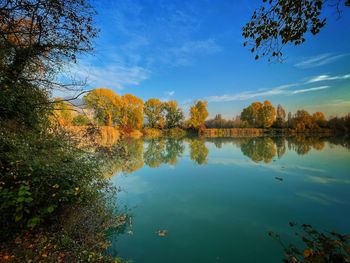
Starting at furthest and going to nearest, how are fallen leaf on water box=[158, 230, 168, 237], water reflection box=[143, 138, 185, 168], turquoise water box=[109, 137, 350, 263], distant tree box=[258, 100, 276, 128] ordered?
distant tree box=[258, 100, 276, 128]
water reflection box=[143, 138, 185, 168]
fallen leaf on water box=[158, 230, 168, 237]
turquoise water box=[109, 137, 350, 263]

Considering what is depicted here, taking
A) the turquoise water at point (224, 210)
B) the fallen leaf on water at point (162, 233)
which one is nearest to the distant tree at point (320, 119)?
the turquoise water at point (224, 210)

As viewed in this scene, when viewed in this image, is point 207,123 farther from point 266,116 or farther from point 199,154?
point 199,154

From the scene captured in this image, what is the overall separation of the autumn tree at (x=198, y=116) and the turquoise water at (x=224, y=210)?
47.2 meters

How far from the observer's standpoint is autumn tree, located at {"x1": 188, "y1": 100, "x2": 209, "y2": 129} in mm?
56906

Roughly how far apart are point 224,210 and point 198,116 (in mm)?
52606

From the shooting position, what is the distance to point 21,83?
4555 mm

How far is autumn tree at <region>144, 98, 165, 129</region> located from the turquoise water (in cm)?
4510

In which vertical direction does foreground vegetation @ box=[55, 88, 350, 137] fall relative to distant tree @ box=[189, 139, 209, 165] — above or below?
above

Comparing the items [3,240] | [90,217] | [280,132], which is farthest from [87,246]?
[280,132]

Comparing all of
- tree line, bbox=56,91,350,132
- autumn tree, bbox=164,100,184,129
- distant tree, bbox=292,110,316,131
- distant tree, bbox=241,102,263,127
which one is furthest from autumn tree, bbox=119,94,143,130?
distant tree, bbox=292,110,316,131


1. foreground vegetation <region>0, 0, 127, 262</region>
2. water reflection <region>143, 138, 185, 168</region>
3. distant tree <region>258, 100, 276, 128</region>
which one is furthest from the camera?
distant tree <region>258, 100, 276, 128</region>

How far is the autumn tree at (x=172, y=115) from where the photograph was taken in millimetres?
56312

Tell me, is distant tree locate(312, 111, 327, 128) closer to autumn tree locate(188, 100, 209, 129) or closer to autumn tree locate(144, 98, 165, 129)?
autumn tree locate(188, 100, 209, 129)

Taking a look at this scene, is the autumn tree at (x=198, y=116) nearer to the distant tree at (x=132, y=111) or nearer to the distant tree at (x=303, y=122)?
the distant tree at (x=132, y=111)
